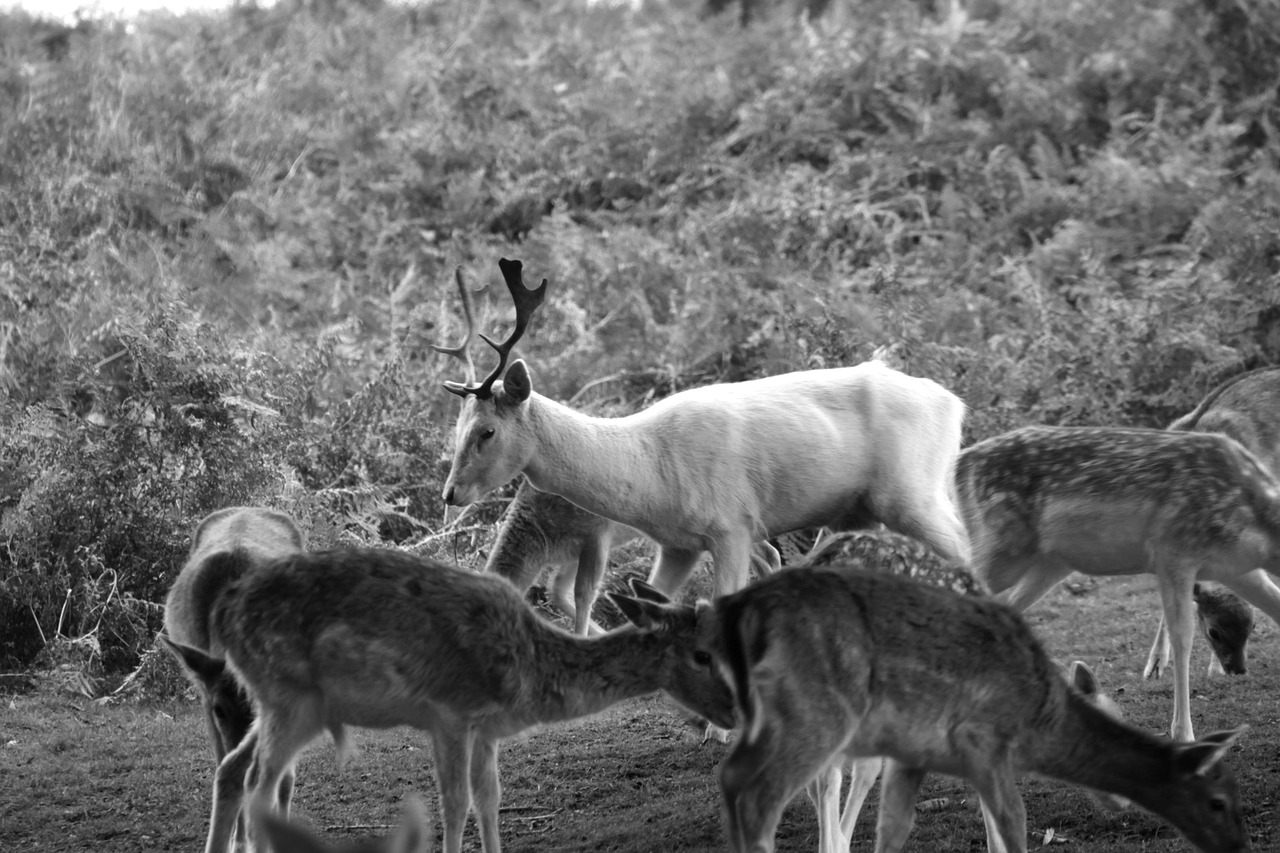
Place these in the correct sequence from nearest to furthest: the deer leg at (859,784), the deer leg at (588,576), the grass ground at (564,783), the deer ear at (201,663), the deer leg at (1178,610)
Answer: the deer ear at (201,663) < the deer leg at (859,784) < the grass ground at (564,783) < the deer leg at (1178,610) < the deer leg at (588,576)

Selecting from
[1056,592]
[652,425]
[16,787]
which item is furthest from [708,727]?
[1056,592]

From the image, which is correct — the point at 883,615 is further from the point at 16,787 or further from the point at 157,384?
the point at 157,384

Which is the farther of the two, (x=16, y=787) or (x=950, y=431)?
(x=950, y=431)

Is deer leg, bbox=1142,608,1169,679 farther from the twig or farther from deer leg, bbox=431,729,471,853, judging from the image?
deer leg, bbox=431,729,471,853

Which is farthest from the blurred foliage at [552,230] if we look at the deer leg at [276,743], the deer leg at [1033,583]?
the deer leg at [276,743]

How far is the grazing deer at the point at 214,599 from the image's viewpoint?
698 centimetres

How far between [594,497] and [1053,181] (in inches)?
401

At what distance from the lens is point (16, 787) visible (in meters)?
8.52

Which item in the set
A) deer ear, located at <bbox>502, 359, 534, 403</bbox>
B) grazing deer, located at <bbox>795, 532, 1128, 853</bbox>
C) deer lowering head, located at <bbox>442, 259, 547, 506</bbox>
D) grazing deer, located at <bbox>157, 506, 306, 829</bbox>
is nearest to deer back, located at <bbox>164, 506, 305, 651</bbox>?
grazing deer, located at <bbox>157, 506, 306, 829</bbox>

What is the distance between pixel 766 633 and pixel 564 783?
8.81 ft

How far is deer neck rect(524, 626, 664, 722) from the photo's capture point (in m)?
6.75

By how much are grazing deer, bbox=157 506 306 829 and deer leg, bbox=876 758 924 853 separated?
2.53 metres

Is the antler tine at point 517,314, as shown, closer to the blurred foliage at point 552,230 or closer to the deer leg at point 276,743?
the blurred foliage at point 552,230

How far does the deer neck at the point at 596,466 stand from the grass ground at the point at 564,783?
52.0 inches
